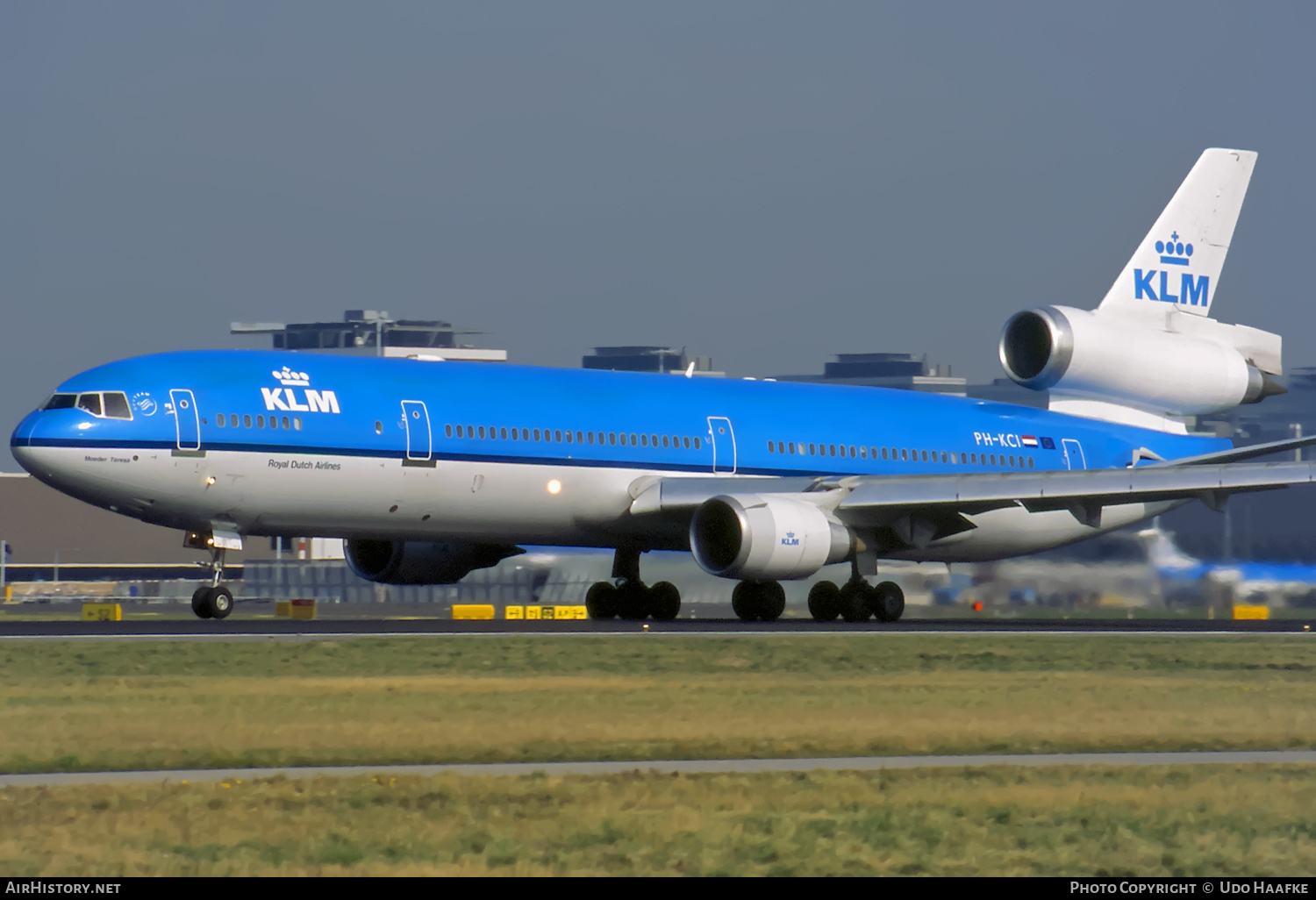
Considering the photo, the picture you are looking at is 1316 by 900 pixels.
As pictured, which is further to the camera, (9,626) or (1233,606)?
(1233,606)

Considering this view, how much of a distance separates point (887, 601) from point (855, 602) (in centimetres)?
62

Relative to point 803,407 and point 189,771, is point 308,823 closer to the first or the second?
point 189,771

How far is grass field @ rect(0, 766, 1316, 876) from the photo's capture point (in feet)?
34.1

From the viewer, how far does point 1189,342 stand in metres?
43.3

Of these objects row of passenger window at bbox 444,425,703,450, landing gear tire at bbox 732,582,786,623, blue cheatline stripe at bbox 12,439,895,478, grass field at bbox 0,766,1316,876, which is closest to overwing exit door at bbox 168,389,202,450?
blue cheatline stripe at bbox 12,439,895,478

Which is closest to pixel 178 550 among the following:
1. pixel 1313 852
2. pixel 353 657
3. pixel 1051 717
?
pixel 353 657

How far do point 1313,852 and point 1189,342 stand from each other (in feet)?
112

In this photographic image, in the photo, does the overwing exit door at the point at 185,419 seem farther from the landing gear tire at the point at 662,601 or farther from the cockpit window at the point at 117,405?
the landing gear tire at the point at 662,601

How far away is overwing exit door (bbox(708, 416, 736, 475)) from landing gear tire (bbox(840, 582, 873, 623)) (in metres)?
3.33

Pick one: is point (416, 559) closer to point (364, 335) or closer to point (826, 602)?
point (826, 602)

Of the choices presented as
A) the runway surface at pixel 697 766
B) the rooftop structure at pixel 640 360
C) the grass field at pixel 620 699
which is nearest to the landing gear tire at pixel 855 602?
the grass field at pixel 620 699

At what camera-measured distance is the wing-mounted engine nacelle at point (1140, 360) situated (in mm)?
41750

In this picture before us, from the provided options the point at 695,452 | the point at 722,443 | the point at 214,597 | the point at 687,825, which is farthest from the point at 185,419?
the point at 687,825

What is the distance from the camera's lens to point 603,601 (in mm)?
39219
